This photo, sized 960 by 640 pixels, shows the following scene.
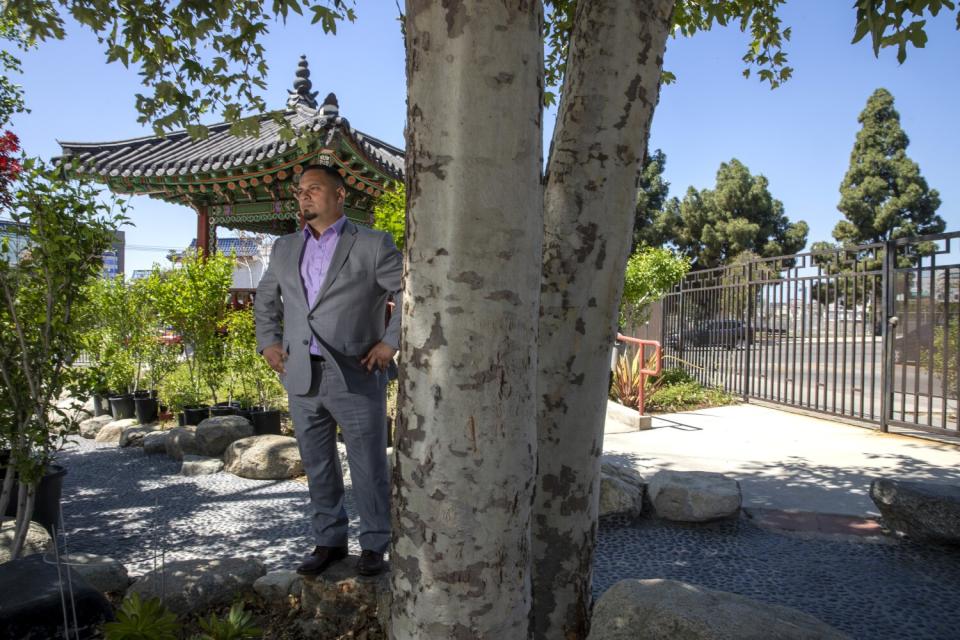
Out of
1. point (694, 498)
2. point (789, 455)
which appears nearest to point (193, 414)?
point (694, 498)

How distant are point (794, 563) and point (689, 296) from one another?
29.0 ft

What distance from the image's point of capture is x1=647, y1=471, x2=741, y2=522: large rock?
402 centimetres

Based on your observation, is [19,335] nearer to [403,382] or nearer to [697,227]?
[403,382]

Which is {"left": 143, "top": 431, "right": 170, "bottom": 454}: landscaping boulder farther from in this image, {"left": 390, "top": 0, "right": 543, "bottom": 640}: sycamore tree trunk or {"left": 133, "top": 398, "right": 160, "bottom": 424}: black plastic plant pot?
{"left": 390, "top": 0, "right": 543, "bottom": 640}: sycamore tree trunk

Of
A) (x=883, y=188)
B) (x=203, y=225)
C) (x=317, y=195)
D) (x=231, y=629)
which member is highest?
(x=883, y=188)

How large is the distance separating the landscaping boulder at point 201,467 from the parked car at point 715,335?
25.7ft

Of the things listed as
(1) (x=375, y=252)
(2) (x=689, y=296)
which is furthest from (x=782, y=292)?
(1) (x=375, y=252)

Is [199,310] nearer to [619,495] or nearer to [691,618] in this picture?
[619,495]

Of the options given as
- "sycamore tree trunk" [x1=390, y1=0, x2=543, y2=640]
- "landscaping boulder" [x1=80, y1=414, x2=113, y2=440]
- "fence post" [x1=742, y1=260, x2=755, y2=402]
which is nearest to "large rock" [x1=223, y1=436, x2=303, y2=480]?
"landscaping boulder" [x1=80, y1=414, x2=113, y2=440]

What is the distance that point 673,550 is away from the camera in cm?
364

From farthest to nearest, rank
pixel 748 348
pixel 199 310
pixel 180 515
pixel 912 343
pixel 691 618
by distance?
pixel 748 348
pixel 199 310
pixel 912 343
pixel 180 515
pixel 691 618

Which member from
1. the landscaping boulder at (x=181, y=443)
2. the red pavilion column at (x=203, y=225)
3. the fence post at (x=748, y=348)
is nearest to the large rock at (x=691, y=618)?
the landscaping boulder at (x=181, y=443)

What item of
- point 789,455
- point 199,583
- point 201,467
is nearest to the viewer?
point 199,583

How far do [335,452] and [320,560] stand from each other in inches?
18.8
